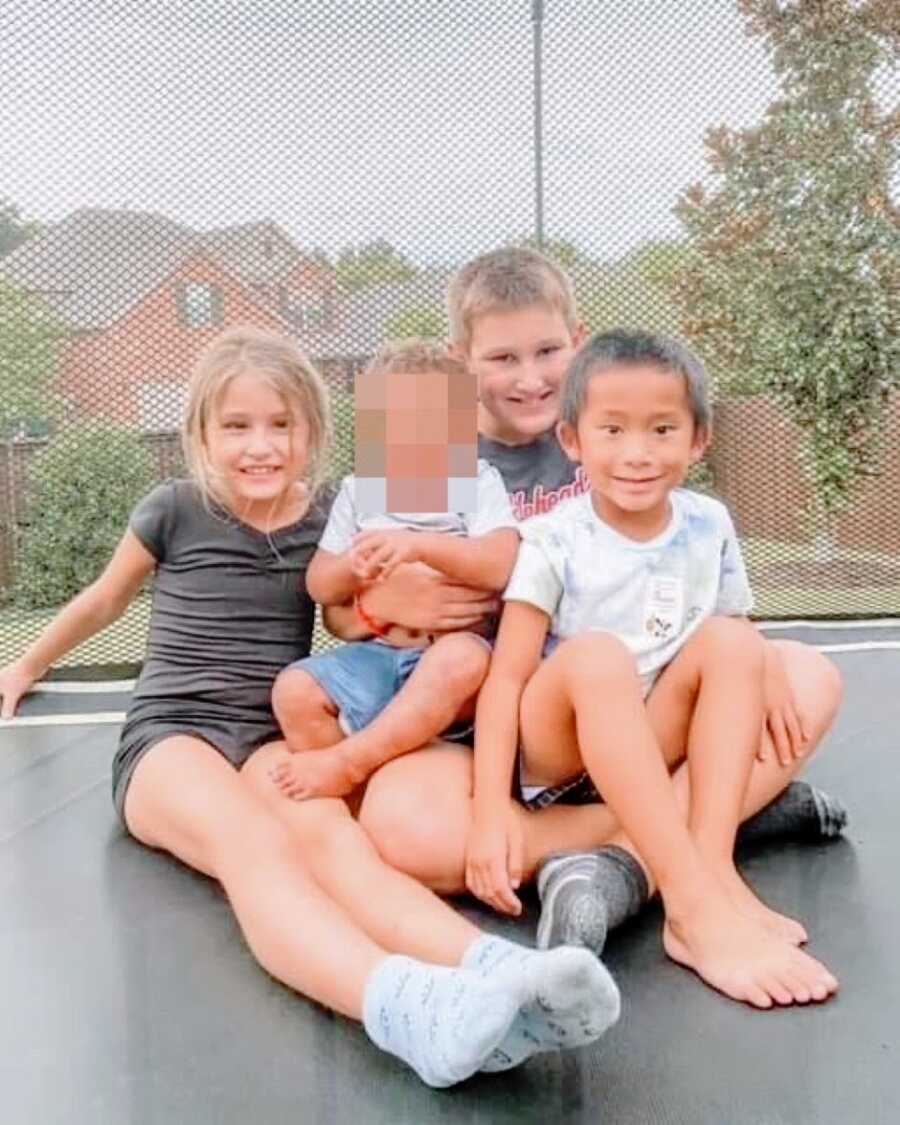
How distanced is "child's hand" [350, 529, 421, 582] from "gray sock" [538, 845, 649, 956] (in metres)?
0.26

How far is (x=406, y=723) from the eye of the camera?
907 mm

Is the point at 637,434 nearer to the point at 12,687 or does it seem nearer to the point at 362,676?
the point at 362,676

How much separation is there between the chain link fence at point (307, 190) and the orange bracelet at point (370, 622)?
63 centimetres

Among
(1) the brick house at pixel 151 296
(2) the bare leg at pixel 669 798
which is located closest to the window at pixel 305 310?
(1) the brick house at pixel 151 296

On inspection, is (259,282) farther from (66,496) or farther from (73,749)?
(73,749)

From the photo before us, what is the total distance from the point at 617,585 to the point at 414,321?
105cm

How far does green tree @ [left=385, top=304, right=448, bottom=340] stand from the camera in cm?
181

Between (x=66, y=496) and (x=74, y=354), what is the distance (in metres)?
0.23

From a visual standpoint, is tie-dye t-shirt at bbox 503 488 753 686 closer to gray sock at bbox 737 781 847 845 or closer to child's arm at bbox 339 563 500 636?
child's arm at bbox 339 563 500 636

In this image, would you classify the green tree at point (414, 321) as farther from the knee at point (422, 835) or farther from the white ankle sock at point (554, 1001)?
the white ankle sock at point (554, 1001)

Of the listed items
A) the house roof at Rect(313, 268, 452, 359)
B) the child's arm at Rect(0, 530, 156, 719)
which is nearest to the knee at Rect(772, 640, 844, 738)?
the child's arm at Rect(0, 530, 156, 719)

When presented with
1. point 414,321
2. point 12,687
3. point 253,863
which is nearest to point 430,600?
point 253,863

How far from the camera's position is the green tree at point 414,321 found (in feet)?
5.93

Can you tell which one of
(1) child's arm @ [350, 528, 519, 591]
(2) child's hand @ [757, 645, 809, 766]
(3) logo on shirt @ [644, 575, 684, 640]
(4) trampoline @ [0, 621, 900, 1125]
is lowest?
(4) trampoline @ [0, 621, 900, 1125]
